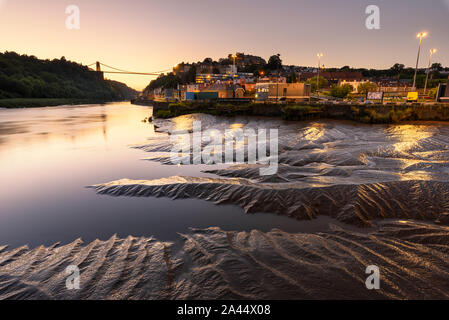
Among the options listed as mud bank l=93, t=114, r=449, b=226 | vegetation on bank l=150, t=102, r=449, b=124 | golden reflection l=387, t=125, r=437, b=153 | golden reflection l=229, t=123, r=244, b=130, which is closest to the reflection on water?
mud bank l=93, t=114, r=449, b=226

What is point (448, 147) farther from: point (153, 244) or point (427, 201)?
point (153, 244)

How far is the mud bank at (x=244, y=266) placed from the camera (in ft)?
20.0

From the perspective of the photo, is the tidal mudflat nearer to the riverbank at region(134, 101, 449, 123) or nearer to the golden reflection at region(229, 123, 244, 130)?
the riverbank at region(134, 101, 449, 123)

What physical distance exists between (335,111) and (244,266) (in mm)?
37542

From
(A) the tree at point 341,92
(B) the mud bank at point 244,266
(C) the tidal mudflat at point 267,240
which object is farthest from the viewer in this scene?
(A) the tree at point 341,92

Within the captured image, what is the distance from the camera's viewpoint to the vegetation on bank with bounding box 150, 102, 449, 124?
32.9m

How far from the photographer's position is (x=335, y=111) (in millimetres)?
38438

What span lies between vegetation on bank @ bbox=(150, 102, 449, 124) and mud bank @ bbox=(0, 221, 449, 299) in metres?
30.5

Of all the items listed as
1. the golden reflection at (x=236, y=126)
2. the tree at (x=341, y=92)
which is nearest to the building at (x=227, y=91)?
the tree at (x=341, y=92)

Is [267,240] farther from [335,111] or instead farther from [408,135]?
[335,111]

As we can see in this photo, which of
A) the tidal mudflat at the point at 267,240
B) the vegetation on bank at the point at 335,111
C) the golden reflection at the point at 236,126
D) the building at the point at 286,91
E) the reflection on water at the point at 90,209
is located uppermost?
the building at the point at 286,91

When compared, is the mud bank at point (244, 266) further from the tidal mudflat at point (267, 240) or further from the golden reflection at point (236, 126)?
the golden reflection at point (236, 126)

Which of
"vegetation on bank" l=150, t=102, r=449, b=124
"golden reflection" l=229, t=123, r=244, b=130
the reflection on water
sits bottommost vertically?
the reflection on water
